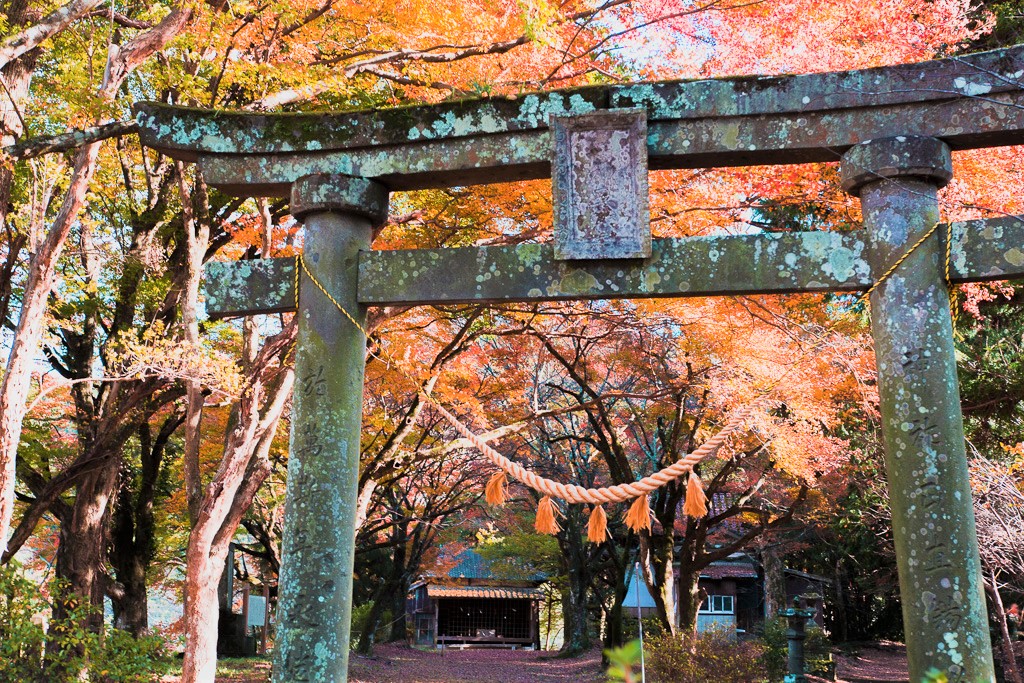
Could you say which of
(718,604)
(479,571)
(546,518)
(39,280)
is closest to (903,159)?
(546,518)

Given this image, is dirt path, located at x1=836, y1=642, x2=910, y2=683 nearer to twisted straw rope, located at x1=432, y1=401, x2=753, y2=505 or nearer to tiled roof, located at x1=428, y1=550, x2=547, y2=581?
tiled roof, located at x1=428, y1=550, x2=547, y2=581

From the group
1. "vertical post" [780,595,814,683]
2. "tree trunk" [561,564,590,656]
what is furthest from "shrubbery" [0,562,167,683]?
"tree trunk" [561,564,590,656]

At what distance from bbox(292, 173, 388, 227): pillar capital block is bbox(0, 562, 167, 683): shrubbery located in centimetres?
656

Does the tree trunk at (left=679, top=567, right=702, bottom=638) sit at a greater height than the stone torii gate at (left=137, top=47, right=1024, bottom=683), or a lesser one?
lesser

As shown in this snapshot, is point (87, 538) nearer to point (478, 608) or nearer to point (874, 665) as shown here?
point (874, 665)

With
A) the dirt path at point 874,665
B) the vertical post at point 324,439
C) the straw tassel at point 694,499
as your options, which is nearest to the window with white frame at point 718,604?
the dirt path at point 874,665

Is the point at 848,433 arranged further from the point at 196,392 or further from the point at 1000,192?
the point at 196,392

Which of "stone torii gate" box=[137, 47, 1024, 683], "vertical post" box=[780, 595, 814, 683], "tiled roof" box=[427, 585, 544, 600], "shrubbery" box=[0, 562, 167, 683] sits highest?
"stone torii gate" box=[137, 47, 1024, 683]

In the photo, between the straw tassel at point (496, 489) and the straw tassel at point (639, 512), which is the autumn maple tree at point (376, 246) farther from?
the straw tassel at point (496, 489)

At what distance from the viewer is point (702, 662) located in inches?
562

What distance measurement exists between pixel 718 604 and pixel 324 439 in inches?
1012

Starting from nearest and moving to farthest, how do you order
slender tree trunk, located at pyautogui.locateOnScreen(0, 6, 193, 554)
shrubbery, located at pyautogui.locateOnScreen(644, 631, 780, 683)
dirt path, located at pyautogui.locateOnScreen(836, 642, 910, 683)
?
slender tree trunk, located at pyautogui.locateOnScreen(0, 6, 193, 554), shrubbery, located at pyautogui.locateOnScreen(644, 631, 780, 683), dirt path, located at pyautogui.locateOnScreen(836, 642, 910, 683)

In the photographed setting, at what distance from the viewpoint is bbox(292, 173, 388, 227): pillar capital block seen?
4.84 metres

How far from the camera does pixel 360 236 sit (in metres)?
4.95
